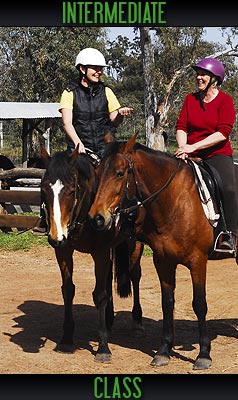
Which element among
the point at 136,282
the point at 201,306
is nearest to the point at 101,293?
the point at 201,306

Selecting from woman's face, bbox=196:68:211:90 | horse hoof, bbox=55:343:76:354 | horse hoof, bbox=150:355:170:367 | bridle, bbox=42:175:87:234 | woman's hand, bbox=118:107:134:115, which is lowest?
horse hoof, bbox=55:343:76:354

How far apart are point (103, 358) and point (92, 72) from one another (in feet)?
8.71

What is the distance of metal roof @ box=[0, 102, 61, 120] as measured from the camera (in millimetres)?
19703

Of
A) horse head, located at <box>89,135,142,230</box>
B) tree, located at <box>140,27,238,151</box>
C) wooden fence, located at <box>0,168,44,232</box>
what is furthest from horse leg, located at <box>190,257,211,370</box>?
tree, located at <box>140,27,238,151</box>

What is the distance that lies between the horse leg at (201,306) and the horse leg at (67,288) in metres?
1.27

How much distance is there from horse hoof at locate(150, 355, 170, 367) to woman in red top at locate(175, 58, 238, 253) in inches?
43.6

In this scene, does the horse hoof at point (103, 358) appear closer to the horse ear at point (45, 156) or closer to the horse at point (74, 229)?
the horse at point (74, 229)

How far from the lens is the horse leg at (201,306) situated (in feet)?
19.5

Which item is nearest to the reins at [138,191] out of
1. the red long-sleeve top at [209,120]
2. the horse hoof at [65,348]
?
the red long-sleeve top at [209,120]

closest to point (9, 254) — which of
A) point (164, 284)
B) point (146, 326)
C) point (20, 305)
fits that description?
point (20, 305)

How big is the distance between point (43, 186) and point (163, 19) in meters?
3.10

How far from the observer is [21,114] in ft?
65.1

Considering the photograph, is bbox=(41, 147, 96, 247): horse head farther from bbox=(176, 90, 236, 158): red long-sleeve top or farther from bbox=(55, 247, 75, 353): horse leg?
bbox=(176, 90, 236, 158): red long-sleeve top

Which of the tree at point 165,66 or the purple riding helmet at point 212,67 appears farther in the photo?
the tree at point 165,66
